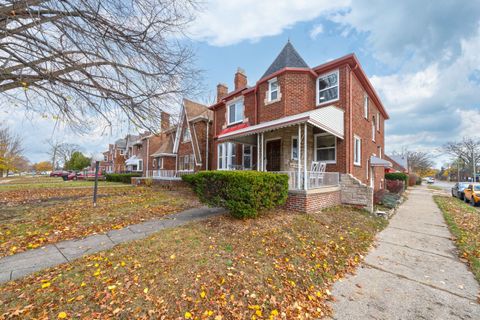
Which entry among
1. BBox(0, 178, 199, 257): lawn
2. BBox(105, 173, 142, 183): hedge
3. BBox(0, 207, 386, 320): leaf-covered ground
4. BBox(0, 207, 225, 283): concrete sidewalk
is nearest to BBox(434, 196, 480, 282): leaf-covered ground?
BBox(0, 207, 386, 320): leaf-covered ground

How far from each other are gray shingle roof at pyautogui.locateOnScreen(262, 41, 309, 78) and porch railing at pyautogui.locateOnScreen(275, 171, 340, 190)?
6.42m

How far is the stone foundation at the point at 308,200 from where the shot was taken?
736cm

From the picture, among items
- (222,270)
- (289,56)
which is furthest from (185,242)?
(289,56)

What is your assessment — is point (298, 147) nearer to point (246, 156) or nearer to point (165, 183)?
point (246, 156)

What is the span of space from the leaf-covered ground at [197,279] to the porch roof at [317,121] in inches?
166

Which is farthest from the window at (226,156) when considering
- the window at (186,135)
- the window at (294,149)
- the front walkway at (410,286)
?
the front walkway at (410,286)

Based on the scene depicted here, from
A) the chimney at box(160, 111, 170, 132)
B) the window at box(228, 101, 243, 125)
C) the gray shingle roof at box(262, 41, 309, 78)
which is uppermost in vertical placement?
the gray shingle roof at box(262, 41, 309, 78)

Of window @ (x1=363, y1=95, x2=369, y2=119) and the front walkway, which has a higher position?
window @ (x1=363, y1=95, x2=369, y2=119)

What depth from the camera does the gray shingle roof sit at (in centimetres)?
1151

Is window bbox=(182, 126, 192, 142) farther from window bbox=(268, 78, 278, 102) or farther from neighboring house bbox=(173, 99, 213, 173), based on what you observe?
window bbox=(268, 78, 278, 102)

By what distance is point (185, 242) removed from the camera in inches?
188

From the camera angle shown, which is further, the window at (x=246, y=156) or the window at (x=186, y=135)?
the window at (x=186, y=135)

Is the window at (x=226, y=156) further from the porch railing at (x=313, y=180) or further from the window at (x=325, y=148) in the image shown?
the porch railing at (x=313, y=180)

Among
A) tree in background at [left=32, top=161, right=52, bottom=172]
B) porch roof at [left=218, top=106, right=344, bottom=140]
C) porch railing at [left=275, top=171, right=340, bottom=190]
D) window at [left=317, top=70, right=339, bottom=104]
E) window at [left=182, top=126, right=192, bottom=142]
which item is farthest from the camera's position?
tree in background at [left=32, top=161, right=52, bottom=172]
